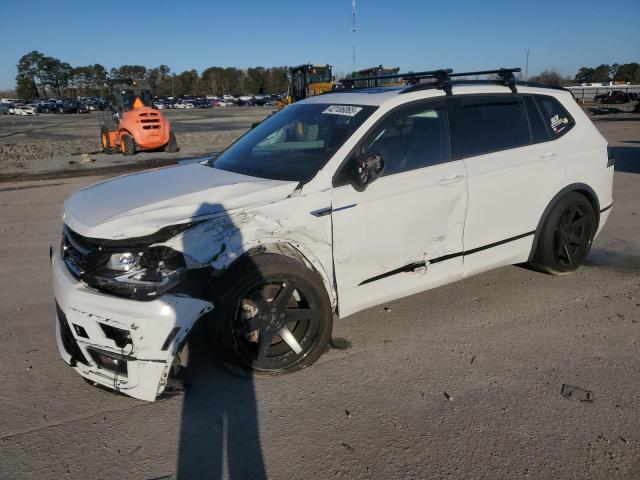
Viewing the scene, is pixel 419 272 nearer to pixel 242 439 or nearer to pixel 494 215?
pixel 494 215

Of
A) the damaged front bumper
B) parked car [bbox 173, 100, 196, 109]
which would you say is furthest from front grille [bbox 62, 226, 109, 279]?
parked car [bbox 173, 100, 196, 109]

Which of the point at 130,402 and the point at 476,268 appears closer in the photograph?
the point at 130,402

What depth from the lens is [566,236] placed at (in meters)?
4.74

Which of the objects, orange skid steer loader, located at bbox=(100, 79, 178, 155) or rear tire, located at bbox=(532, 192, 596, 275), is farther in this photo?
orange skid steer loader, located at bbox=(100, 79, 178, 155)

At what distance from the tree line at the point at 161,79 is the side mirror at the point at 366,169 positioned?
11994 centimetres

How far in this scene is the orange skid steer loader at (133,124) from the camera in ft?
55.2

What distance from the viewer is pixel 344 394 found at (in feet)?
10.3

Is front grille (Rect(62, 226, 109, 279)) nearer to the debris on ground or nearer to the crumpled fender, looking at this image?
the crumpled fender

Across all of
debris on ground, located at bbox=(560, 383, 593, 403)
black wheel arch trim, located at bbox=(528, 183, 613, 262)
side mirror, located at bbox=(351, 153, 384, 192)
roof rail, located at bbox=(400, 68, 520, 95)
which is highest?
roof rail, located at bbox=(400, 68, 520, 95)

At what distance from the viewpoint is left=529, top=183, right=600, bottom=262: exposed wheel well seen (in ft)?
14.8

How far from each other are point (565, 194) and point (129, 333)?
3816 mm

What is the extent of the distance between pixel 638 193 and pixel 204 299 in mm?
8593

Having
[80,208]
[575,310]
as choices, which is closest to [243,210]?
[80,208]

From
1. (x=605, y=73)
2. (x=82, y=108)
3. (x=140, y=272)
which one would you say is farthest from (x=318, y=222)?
(x=605, y=73)
